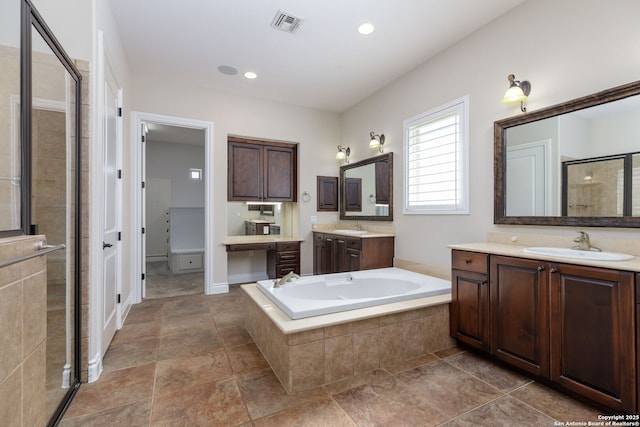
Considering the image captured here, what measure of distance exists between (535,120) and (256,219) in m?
4.57

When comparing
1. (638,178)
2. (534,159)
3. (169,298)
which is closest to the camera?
(638,178)

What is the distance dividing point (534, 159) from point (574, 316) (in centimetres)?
126

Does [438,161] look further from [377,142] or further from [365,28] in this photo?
[365,28]

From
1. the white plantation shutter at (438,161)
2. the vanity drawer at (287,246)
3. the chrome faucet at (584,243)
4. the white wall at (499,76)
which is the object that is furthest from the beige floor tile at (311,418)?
the vanity drawer at (287,246)

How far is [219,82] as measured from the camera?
12.8 ft

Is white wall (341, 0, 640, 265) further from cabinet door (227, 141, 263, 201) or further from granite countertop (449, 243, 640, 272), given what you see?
cabinet door (227, 141, 263, 201)

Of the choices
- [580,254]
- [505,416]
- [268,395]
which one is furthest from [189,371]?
[580,254]

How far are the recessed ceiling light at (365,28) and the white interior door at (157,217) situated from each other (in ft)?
17.3

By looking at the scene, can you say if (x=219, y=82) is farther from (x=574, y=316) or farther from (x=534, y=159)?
(x=574, y=316)

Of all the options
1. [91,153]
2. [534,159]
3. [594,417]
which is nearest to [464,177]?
[534,159]

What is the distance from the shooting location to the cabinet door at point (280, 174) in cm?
466

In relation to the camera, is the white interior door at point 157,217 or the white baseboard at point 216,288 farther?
the white interior door at point 157,217

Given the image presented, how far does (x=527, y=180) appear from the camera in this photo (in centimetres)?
235

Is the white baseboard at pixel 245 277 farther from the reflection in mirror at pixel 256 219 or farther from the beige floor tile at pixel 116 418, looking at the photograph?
the beige floor tile at pixel 116 418
